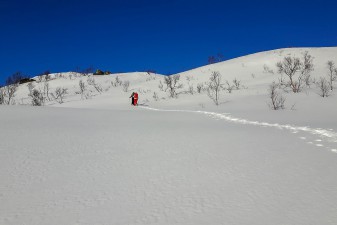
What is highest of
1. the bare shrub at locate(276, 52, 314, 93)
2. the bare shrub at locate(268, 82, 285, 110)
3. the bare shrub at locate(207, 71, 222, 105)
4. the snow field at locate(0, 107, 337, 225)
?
the bare shrub at locate(276, 52, 314, 93)

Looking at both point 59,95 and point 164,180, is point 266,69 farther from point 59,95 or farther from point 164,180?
point 164,180

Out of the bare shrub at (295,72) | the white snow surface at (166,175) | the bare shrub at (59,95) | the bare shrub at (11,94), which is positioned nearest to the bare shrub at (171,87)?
the bare shrub at (295,72)

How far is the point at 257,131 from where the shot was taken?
6.50 metres

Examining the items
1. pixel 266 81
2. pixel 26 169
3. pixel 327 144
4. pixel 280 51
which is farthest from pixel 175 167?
pixel 280 51

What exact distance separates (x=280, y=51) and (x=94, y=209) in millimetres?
35335

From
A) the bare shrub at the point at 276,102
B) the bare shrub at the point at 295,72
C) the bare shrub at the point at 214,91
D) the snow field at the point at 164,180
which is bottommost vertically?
the snow field at the point at 164,180

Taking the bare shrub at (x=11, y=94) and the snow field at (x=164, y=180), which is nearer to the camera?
the snow field at (x=164, y=180)

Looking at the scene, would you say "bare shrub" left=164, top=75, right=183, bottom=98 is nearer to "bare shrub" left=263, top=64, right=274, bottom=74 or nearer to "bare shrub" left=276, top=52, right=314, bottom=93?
"bare shrub" left=276, top=52, right=314, bottom=93

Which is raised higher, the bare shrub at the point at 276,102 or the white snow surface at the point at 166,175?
the bare shrub at the point at 276,102

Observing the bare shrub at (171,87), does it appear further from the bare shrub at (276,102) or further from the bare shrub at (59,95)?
the bare shrub at (276,102)

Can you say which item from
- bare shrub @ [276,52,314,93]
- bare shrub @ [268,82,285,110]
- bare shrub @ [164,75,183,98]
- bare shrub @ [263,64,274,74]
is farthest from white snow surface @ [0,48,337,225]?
bare shrub @ [263,64,274,74]

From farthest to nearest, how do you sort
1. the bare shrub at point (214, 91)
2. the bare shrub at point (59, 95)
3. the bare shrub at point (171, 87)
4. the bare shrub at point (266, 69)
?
1. the bare shrub at point (266, 69)
2. the bare shrub at point (59, 95)
3. the bare shrub at point (171, 87)
4. the bare shrub at point (214, 91)

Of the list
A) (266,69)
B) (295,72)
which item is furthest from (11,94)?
(266,69)

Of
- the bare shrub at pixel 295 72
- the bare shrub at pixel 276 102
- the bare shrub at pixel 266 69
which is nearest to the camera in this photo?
the bare shrub at pixel 276 102
